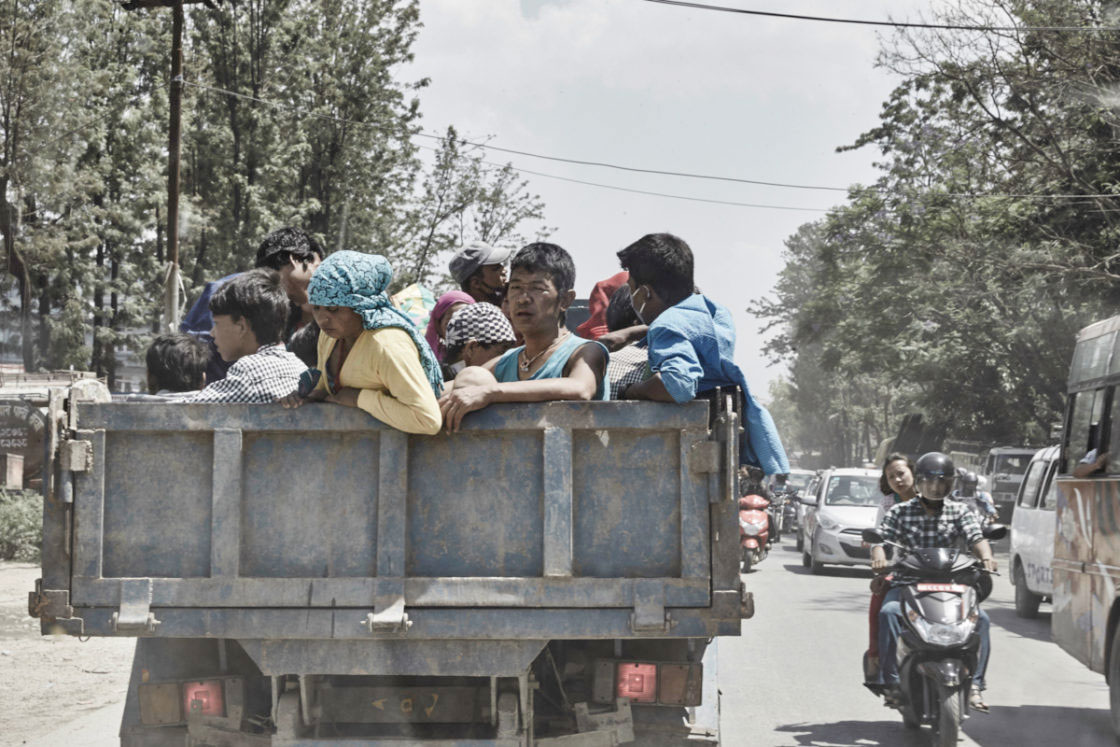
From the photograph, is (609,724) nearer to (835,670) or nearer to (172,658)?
(172,658)

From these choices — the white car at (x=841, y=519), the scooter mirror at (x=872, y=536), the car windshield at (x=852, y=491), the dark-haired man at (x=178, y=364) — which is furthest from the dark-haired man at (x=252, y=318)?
the car windshield at (x=852, y=491)

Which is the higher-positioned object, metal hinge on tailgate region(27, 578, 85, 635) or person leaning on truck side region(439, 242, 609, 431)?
person leaning on truck side region(439, 242, 609, 431)

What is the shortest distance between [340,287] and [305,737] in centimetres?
137

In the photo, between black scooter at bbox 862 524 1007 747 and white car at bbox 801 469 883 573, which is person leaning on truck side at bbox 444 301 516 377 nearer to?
black scooter at bbox 862 524 1007 747

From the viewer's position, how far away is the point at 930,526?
7336 mm

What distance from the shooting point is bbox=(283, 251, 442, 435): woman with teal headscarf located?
3666 mm

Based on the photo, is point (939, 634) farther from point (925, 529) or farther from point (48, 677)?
point (48, 677)

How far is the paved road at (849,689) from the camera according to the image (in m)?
7.77

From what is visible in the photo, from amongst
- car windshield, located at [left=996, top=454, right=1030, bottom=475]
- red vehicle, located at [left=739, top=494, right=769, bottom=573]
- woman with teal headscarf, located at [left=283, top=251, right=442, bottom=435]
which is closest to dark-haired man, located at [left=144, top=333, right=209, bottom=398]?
woman with teal headscarf, located at [left=283, top=251, right=442, bottom=435]

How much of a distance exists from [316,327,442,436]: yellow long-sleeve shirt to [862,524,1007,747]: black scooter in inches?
162

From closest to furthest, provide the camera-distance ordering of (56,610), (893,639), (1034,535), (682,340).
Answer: (56,610), (682,340), (893,639), (1034,535)

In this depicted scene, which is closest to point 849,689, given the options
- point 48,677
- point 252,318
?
point 48,677

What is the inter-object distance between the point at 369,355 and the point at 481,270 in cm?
192

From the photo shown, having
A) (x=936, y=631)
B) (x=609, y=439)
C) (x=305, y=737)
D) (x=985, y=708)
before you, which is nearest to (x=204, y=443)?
(x=305, y=737)
